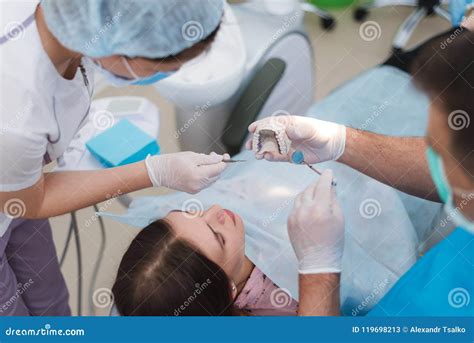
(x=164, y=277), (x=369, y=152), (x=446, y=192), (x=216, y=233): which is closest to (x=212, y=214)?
(x=216, y=233)

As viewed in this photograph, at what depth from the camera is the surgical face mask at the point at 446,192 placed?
1.30 m

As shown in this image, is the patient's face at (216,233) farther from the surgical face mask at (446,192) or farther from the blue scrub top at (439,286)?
the surgical face mask at (446,192)

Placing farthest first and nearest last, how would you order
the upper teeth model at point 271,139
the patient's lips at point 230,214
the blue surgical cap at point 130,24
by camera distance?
the patient's lips at point 230,214
the upper teeth model at point 271,139
the blue surgical cap at point 130,24

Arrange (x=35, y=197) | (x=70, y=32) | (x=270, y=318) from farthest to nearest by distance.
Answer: (x=270, y=318) → (x=35, y=197) → (x=70, y=32)

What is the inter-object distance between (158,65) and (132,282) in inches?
20.3

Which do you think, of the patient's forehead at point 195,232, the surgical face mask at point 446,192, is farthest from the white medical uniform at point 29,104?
the surgical face mask at point 446,192

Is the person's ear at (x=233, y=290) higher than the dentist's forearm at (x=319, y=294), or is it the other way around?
the dentist's forearm at (x=319, y=294)

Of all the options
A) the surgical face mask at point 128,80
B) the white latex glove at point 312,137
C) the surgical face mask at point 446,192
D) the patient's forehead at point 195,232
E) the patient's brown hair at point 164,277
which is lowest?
the patient's brown hair at point 164,277

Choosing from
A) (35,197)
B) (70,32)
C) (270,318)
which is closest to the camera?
(70,32)

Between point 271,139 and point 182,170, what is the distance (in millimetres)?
218

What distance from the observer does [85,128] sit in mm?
1358

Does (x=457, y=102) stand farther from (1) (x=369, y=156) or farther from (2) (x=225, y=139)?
(2) (x=225, y=139)

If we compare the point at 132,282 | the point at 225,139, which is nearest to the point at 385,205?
the point at 225,139

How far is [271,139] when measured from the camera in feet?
4.23
